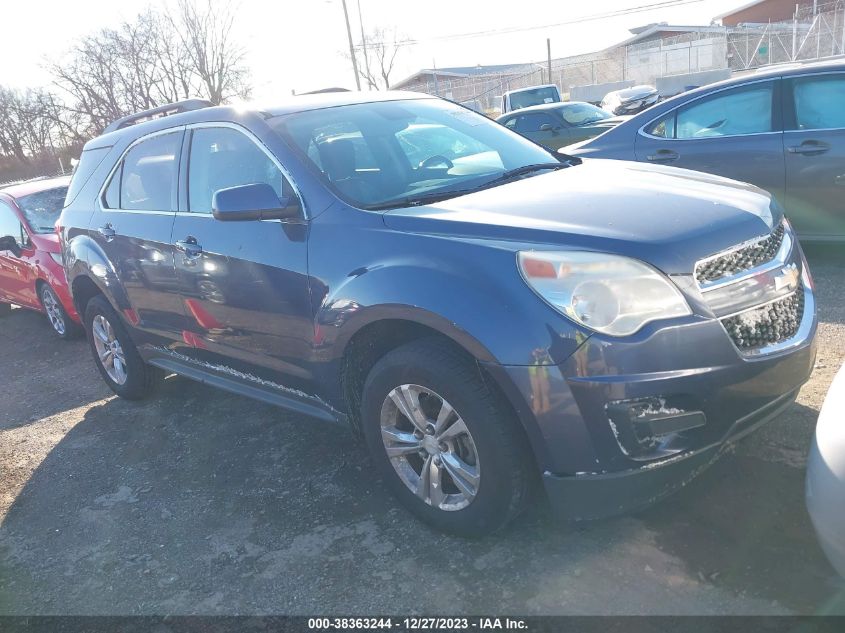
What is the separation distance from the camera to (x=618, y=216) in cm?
268

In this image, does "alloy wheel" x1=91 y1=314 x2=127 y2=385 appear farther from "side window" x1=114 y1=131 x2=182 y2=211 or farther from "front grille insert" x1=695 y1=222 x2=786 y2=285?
"front grille insert" x1=695 y1=222 x2=786 y2=285

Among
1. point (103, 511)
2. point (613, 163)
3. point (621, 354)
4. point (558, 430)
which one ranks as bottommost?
point (103, 511)

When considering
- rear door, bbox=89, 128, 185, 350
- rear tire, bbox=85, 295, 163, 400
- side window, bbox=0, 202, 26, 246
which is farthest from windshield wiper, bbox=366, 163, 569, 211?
side window, bbox=0, 202, 26, 246

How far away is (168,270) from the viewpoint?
13.2 ft

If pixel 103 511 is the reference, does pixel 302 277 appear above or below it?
above

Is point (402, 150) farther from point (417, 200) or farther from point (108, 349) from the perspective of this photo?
point (108, 349)

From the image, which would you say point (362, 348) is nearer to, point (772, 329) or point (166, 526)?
point (166, 526)

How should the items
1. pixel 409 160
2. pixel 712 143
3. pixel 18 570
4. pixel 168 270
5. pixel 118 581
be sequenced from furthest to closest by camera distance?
pixel 712 143
pixel 168 270
pixel 409 160
pixel 18 570
pixel 118 581

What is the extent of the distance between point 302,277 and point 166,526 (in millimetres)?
1388

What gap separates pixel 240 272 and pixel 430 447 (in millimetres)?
1301

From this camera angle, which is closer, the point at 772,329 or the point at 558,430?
the point at 558,430

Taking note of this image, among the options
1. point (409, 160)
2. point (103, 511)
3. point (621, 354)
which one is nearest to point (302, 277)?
point (409, 160)

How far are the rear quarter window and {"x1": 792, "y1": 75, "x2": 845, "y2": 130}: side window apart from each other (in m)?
5.14

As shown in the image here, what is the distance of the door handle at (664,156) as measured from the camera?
20.3ft
